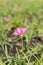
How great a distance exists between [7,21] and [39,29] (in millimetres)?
625

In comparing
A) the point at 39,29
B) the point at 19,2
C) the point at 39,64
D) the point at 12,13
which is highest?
the point at 19,2

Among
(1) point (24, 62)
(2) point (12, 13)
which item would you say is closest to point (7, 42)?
(1) point (24, 62)

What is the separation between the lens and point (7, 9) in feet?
18.3

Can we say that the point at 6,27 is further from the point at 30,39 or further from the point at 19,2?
the point at 19,2

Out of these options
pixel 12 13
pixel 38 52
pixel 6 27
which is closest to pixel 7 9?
pixel 12 13

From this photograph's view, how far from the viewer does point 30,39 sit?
3.43m

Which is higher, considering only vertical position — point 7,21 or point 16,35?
point 7,21

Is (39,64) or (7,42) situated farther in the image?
(7,42)

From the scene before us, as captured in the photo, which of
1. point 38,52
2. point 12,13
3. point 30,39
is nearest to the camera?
point 38,52

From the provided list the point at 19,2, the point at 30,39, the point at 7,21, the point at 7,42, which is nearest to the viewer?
the point at 7,42

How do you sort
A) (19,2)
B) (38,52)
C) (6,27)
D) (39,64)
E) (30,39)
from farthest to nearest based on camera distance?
1. (19,2)
2. (6,27)
3. (30,39)
4. (38,52)
5. (39,64)

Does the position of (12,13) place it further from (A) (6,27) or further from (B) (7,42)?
(B) (7,42)

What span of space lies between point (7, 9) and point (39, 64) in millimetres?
3219

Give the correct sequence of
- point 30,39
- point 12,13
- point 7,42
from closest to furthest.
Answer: point 7,42, point 30,39, point 12,13
